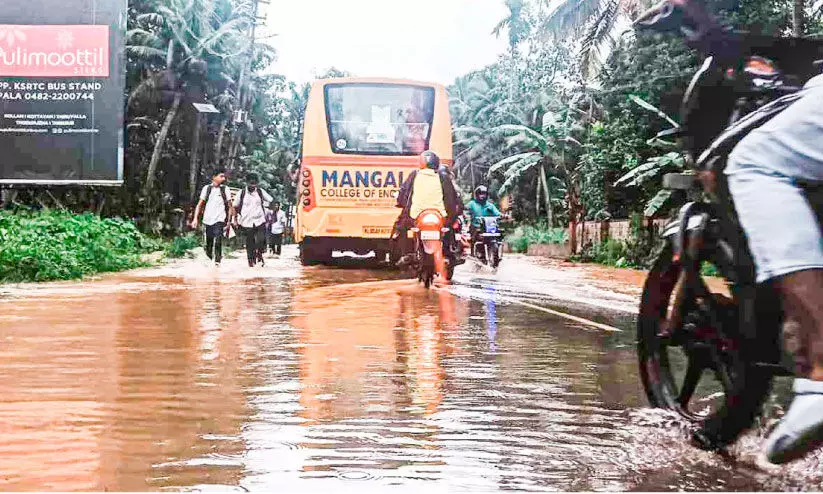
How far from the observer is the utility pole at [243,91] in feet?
103

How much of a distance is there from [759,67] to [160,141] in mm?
26019

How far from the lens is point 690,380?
12.5ft

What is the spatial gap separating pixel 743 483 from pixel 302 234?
1567 centimetres

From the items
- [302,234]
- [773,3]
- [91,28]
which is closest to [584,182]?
[773,3]

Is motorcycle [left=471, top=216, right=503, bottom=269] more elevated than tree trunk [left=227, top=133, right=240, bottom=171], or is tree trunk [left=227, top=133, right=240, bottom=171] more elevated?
tree trunk [left=227, top=133, right=240, bottom=171]

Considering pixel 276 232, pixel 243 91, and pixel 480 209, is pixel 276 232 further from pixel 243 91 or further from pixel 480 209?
pixel 480 209

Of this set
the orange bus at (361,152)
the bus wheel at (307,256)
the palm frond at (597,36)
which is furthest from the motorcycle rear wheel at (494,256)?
the palm frond at (597,36)

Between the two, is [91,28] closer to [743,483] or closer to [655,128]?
[655,128]

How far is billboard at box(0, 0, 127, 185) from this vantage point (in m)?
17.9

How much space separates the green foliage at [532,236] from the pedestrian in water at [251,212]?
14.2 meters

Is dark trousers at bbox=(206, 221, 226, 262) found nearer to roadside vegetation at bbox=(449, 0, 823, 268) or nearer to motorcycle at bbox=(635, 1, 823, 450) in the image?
roadside vegetation at bbox=(449, 0, 823, 268)

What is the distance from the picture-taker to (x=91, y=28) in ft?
59.7

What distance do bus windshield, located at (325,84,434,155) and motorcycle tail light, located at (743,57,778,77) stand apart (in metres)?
15.4

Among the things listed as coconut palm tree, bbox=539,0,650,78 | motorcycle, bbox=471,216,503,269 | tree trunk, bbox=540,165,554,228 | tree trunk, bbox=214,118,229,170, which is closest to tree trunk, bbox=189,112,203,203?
tree trunk, bbox=214,118,229,170
